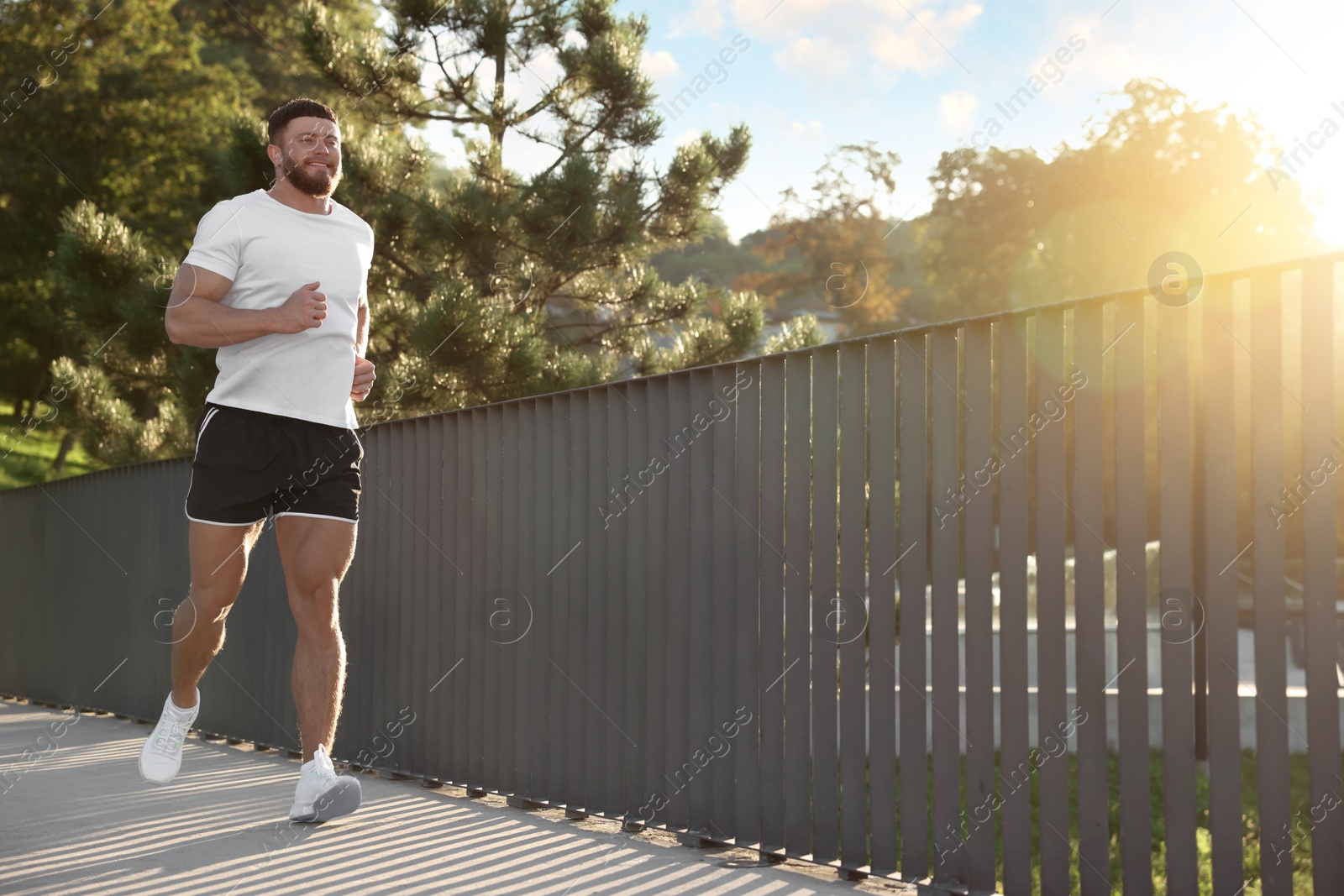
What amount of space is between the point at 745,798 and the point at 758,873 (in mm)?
257

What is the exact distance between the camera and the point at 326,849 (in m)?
2.78

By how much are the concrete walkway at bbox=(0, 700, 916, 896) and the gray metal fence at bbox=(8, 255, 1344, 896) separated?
7.1 inches

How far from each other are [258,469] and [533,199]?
934 cm

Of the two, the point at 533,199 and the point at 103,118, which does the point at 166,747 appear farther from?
the point at 103,118

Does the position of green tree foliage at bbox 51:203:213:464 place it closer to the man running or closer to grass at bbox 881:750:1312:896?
grass at bbox 881:750:1312:896

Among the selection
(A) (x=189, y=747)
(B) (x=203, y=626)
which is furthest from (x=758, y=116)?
(B) (x=203, y=626)

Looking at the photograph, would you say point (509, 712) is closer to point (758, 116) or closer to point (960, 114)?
point (758, 116)

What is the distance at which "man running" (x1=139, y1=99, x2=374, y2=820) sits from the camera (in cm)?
289

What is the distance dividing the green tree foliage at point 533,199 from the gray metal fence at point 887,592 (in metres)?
6.78

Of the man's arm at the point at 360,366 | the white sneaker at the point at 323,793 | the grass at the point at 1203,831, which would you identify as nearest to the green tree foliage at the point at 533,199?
the grass at the point at 1203,831

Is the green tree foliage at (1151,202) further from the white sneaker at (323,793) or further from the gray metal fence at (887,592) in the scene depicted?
the white sneaker at (323,793)

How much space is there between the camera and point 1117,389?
2.33m

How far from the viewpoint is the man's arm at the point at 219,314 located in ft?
9.23

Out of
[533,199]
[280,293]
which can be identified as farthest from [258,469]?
[533,199]
